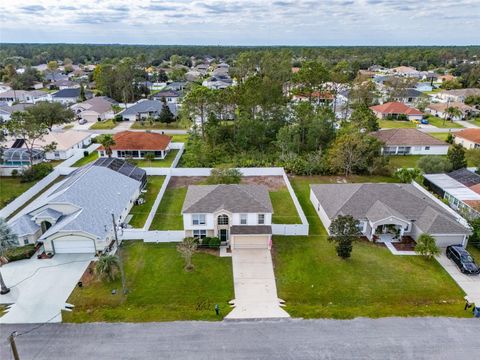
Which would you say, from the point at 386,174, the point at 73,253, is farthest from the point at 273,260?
the point at 386,174

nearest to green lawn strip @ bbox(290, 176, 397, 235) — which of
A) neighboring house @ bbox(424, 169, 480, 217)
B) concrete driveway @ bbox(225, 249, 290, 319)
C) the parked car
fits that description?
neighboring house @ bbox(424, 169, 480, 217)

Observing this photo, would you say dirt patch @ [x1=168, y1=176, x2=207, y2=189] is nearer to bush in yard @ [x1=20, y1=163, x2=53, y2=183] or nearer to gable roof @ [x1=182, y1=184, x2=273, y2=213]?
gable roof @ [x1=182, y1=184, x2=273, y2=213]

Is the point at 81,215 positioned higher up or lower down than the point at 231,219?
higher up

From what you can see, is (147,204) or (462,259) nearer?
(462,259)

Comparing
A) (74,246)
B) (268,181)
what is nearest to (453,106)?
(268,181)

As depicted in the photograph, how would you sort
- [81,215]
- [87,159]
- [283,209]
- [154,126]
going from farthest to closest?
1. [154,126]
2. [87,159]
3. [283,209]
4. [81,215]

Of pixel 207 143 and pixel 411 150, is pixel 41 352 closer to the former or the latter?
pixel 207 143

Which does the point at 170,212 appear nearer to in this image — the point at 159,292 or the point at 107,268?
the point at 107,268

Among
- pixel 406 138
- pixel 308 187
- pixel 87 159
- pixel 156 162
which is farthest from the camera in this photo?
pixel 406 138
